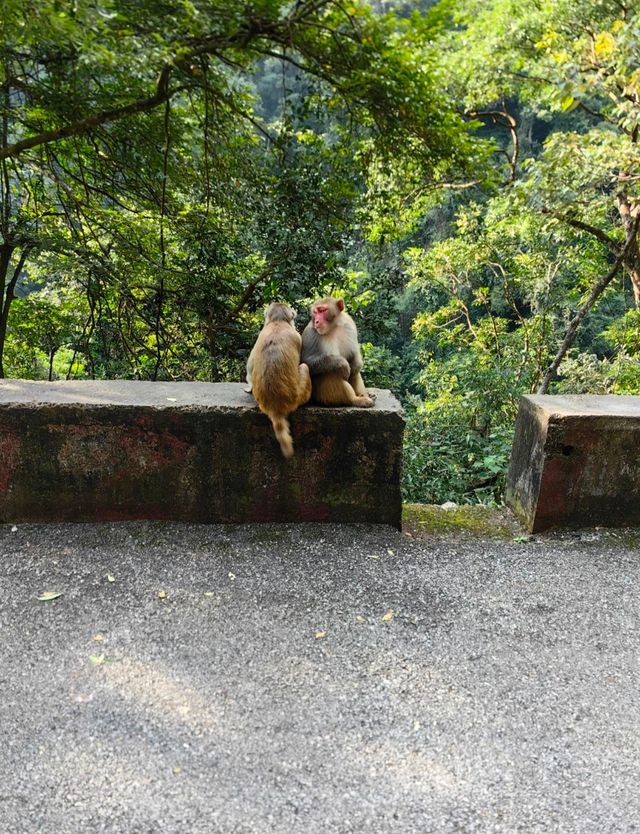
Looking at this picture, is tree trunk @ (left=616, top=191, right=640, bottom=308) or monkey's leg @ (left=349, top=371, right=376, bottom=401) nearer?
monkey's leg @ (left=349, top=371, right=376, bottom=401)

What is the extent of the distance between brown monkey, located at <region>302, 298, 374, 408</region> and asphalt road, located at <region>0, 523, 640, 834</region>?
0.81m

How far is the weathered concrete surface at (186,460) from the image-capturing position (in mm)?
3650

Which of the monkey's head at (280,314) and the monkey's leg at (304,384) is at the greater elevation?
the monkey's head at (280,314)

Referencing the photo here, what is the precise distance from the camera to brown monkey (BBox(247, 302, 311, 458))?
3.52 metres

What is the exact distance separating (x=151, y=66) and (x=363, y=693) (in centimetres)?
336

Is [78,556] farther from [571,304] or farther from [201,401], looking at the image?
[571,304]

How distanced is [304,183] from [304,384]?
9.71ft

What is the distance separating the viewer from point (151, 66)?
3.42m

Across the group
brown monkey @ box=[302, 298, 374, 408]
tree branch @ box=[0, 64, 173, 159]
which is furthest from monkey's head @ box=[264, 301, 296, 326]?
tree branch @ box=[0, 64, 173, 159]

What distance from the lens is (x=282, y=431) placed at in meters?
3.58

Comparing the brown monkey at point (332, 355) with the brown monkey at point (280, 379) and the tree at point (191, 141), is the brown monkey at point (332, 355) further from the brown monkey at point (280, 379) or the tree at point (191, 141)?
the tree at point (191, 141)

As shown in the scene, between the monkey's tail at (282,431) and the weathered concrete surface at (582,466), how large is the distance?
5.22ft

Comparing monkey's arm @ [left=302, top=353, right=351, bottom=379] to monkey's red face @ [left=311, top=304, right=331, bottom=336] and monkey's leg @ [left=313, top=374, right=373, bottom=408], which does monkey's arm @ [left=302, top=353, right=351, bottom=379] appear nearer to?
monkey's leg @ [left=313, top=374, right=373, bottom=408]

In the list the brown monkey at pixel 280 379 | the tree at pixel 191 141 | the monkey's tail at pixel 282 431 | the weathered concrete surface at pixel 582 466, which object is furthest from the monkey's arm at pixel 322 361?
the tree at pixel 191 141
